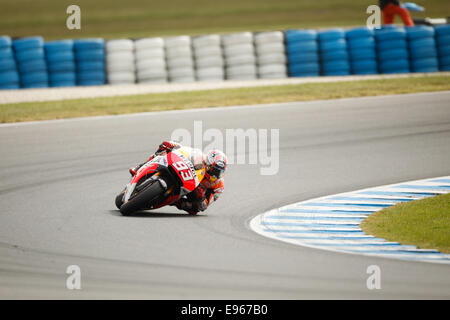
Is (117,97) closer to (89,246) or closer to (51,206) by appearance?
(51,206)

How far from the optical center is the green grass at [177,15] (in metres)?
34.9

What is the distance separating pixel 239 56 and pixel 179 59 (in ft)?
5.52

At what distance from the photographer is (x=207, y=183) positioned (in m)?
8.70

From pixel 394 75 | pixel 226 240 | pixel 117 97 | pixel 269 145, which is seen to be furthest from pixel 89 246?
pixel 394 75

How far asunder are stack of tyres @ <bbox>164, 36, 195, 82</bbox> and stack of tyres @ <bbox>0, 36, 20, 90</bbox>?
4126 millimetres

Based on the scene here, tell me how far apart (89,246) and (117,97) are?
1166 centimetres

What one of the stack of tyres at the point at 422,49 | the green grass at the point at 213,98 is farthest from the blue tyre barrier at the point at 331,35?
the stack of tyres at the point at 422,49

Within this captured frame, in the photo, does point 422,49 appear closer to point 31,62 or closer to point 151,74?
point 151,74

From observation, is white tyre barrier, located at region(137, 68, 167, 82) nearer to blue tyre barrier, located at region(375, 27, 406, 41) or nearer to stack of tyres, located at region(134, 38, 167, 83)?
stack of tyres, located at region(134, 38, 167, 83)

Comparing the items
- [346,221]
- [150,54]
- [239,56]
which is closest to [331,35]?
[239,56]

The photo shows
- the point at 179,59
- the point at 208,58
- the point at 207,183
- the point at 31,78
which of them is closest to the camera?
the point at 207,183
